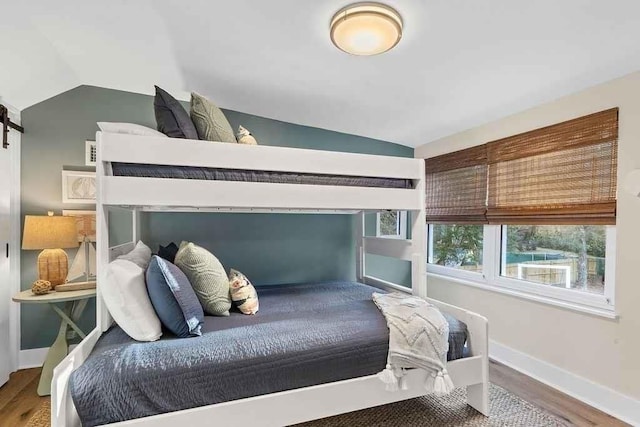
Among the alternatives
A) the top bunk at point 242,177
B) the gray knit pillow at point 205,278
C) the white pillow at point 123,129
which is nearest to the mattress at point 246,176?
the top bunk at point 242,177

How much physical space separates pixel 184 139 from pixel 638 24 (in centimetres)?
226

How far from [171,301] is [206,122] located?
3.33 feet

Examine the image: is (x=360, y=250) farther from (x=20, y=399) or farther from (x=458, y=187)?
(x=20, y=399)

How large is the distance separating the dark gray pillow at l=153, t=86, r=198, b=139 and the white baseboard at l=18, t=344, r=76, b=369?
2077 mm

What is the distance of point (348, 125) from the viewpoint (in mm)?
3305

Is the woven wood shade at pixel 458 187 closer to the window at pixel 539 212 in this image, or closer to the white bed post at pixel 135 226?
the window at pixel 539 212

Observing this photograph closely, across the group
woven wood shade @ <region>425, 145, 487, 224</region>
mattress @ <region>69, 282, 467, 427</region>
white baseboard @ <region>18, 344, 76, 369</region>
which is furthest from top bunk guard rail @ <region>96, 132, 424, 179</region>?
white baseboard @ <region>18, 344, 76, 369</region>

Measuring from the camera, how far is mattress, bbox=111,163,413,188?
172cm

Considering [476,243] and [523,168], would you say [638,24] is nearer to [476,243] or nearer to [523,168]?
[523,168]

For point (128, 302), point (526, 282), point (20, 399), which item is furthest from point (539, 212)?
point (20, 399)

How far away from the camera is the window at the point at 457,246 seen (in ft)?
10.2

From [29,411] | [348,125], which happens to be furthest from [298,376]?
[348,125]

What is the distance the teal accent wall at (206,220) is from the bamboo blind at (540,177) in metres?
0.91

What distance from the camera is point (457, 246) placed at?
10.9 ft
